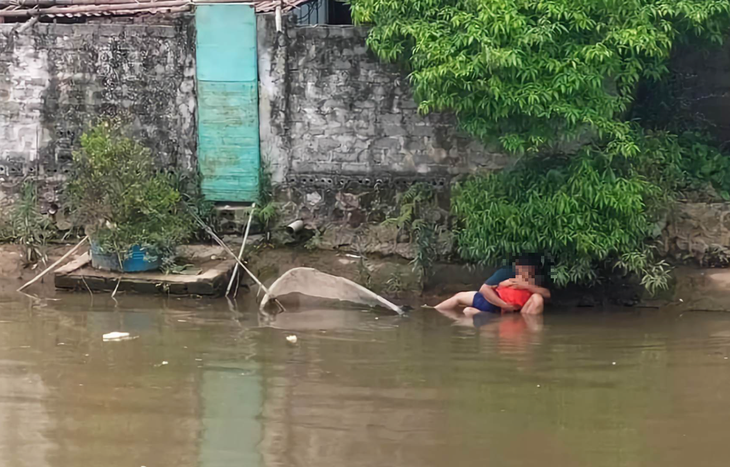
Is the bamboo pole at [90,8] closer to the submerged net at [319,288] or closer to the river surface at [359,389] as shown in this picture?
the submerged net at [319,288]

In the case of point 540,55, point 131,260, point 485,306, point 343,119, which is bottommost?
point 485,306

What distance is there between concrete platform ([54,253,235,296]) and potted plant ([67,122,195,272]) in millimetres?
141

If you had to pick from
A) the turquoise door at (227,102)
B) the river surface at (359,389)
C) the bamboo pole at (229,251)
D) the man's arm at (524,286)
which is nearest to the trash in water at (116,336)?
the river surface at (359,389)

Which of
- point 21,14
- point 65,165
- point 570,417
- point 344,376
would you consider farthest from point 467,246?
point 21,14

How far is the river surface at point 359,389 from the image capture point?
457 cm

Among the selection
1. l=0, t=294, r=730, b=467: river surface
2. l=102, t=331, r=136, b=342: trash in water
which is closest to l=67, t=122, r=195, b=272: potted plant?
l=0, t=294, r=730, b=467: river surface

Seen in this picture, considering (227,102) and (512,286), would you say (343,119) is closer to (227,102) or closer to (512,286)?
(227,102)

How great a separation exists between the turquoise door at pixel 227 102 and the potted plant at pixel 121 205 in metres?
0.68

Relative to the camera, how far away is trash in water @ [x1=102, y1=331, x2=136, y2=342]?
6773 mm

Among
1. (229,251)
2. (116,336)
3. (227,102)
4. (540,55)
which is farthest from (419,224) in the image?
(116,336)

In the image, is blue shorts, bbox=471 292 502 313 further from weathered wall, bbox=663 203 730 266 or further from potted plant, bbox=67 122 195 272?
potted plant, bbox=67 122 195 272

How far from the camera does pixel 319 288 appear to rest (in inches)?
315

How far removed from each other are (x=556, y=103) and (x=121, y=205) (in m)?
4.12

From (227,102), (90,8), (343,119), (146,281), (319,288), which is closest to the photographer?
(319,288)
